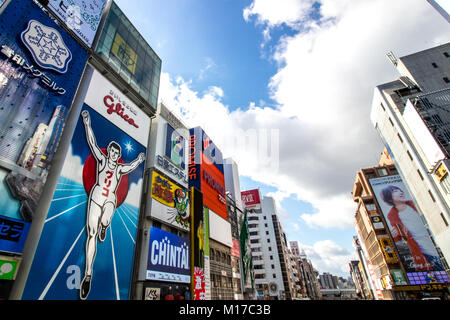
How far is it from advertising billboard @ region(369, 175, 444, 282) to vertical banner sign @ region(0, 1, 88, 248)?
62438mm

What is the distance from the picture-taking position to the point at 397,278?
49188mm

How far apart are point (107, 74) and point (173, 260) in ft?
70.3

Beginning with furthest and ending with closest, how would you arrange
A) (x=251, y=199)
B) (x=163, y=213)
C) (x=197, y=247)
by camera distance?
(x=251, y=199) < (x=197, y=247) < (x=163, y=213)

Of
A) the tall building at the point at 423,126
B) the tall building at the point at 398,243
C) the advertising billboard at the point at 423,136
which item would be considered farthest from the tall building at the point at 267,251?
the advertising billboard at the point at 423,136

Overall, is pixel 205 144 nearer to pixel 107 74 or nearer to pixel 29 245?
pixel 107 74

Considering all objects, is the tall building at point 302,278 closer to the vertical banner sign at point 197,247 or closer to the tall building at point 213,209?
the tall building at point 213,209

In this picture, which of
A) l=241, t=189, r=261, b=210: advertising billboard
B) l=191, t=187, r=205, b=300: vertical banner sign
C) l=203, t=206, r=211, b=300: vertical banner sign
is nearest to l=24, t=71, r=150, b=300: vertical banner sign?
l=191, t=187, r=205, b=300: vertical banner sign

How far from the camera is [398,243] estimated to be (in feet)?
169

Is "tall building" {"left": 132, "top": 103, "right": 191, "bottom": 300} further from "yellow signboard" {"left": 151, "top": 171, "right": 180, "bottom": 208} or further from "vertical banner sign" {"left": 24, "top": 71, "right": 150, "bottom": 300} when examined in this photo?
"vertical banner sign" {"left": 24, "top": 71, "right": 150, "bottom": 300}

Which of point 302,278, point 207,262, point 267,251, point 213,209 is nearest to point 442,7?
point 207,262

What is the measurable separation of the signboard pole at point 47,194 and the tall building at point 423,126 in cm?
3928

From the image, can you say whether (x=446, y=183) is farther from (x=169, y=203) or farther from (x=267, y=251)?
(x=267, y=251)

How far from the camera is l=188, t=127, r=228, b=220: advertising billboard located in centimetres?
4238

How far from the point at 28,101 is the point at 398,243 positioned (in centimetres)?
6534
